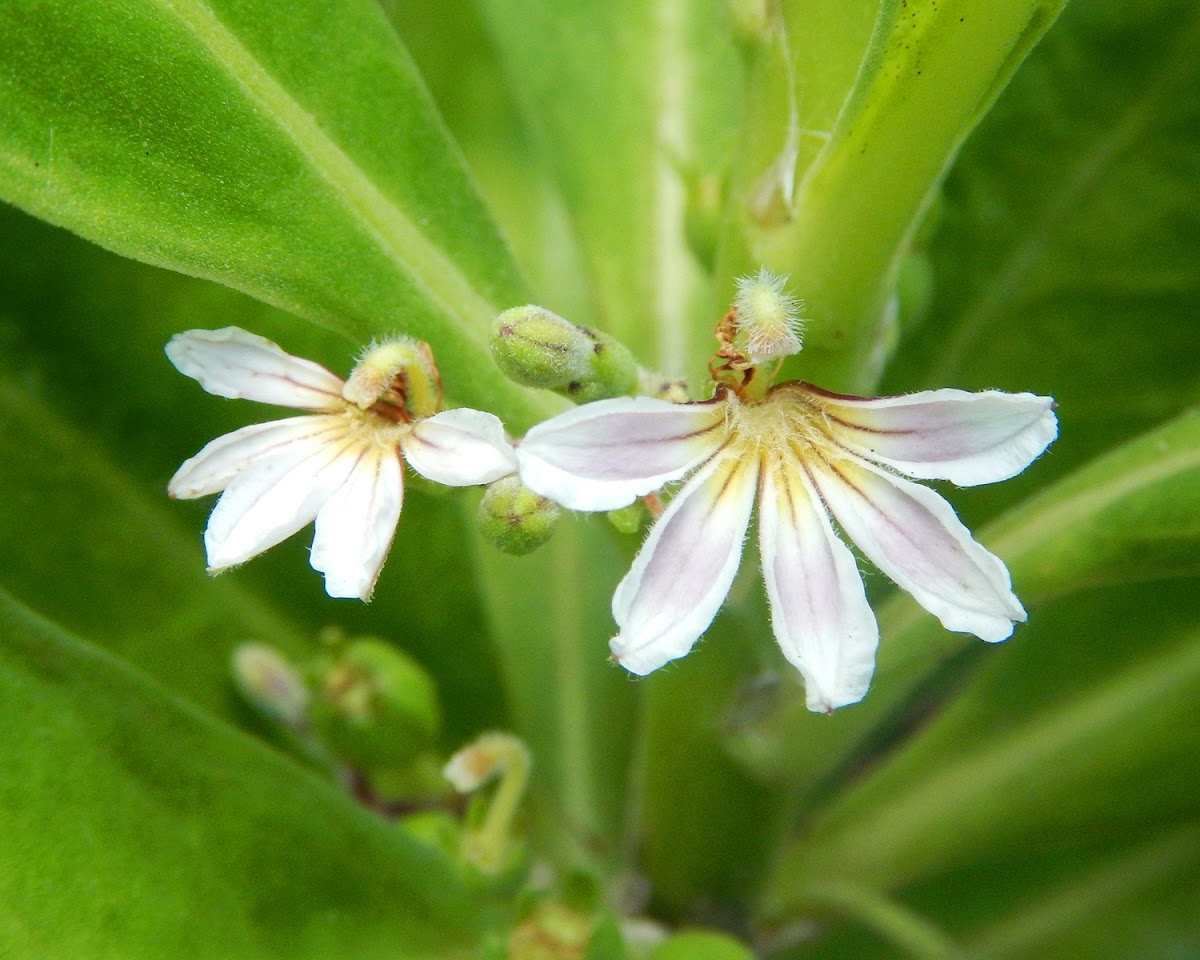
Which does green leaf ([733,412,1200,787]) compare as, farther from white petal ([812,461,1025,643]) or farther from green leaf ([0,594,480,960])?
green leaf ([0,594,480,960])

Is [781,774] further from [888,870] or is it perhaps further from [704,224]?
[704,224]

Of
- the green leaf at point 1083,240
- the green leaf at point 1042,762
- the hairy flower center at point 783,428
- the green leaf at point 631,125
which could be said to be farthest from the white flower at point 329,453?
the green leaf at point 1042,762

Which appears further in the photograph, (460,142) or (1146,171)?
(460,142)

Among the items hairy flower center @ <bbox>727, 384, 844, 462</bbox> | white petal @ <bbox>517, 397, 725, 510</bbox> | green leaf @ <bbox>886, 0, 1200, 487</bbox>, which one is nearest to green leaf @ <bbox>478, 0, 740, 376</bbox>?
green leaf @ <bbox>886, 0, 1200, 487</bbox>

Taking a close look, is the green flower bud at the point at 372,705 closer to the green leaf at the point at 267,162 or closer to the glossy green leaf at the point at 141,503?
the glossy green leaf at the point at 141,503

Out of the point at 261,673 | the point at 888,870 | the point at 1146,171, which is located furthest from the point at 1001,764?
the point at 261,673
